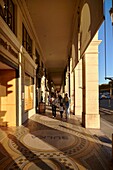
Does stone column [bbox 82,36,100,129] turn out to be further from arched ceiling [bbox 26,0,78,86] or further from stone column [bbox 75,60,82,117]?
stone column [bbox 75,60,82,117]

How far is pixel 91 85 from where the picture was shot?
846 centimetres

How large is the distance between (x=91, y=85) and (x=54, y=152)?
442 centimetres

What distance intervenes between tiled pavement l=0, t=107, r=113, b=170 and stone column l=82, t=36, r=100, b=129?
1.52 meters

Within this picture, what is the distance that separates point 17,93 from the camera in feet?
28.2

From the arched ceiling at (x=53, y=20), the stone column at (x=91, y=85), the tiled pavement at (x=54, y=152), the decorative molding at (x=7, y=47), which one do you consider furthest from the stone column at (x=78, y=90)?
the decorative molding at (x=7, y=47)

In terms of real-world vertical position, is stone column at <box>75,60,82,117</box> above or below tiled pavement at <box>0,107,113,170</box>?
above

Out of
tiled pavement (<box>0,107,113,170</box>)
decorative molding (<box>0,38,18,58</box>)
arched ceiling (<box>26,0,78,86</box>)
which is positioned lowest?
tiled pavement (<box>0,107,113,170</box>)

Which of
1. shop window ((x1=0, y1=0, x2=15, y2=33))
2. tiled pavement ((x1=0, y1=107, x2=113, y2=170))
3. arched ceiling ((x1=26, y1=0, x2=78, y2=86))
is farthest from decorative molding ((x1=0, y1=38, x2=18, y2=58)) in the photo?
tiled pavement ((x1=0, y1=107, x2=113, y2=170))

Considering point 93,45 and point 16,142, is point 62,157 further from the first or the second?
point 93,45

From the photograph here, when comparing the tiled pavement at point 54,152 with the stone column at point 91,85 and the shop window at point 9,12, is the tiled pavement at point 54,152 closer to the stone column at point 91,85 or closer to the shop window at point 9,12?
the stone column at point 91,85

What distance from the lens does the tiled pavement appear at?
13.1 ft

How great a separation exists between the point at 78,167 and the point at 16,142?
8.55 ft

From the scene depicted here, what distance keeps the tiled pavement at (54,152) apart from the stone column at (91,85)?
1520 millimetres

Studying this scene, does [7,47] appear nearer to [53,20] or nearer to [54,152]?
[54,152]
